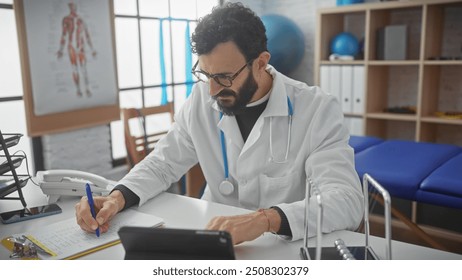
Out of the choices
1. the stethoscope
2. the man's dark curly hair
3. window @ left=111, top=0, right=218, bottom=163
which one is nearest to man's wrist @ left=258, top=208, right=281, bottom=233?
the stethoscope

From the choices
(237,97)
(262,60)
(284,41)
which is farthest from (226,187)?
(284,41)

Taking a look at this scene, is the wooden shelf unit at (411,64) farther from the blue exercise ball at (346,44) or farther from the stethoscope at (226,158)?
the stethoscope at (226,158)

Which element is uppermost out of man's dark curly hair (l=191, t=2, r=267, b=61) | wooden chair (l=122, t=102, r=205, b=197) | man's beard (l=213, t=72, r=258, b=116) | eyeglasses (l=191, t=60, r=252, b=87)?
man's dark curly hair (l=191, t=2, r=267, b=61)

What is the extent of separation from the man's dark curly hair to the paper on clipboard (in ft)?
1.45

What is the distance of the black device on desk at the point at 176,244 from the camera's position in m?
0.65

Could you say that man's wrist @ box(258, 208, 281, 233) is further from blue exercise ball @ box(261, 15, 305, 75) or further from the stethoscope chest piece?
blue exercise ball @ box(261, 15, 305, 75)

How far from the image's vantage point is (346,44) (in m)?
3.08

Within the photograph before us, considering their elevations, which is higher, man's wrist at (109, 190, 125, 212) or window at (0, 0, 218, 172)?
window at (0, 0, 218, 172)

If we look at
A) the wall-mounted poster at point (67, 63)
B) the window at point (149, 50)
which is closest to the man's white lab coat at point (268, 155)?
the wall-mounted poster at point (67, 63)

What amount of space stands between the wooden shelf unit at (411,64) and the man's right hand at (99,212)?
7.55 ft

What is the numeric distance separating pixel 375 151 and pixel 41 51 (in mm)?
1756

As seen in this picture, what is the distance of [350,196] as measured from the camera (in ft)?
3.23

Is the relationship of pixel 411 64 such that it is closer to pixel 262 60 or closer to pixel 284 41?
pixel 284 41

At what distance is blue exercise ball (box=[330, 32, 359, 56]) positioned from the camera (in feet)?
10.1
